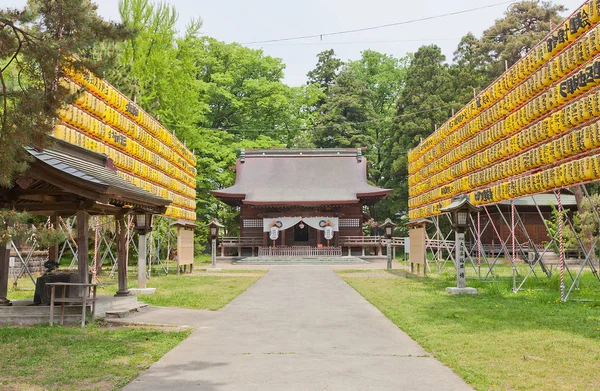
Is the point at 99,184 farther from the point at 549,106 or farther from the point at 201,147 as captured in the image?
the point at 201,147

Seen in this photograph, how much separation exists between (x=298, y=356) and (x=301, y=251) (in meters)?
29.0

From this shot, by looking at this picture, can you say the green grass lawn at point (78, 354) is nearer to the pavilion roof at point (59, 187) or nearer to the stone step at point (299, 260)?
the pavilion roof at point (59, 187)

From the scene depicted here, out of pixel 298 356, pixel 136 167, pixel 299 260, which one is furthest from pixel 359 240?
pixel 298 356

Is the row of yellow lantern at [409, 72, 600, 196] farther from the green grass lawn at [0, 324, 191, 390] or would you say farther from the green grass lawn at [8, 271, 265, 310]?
the green grass lawn at [0, 324, 191, 390]

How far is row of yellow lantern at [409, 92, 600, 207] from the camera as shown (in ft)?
36.3

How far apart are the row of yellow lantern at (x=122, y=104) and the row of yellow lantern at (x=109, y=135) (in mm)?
807

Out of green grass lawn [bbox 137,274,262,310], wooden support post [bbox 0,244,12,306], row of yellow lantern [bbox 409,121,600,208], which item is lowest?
green grass lawn [bbox 137,274,262,310]

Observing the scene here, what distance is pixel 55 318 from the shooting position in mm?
9430

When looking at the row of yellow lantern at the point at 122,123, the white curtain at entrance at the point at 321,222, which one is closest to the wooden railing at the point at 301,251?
the white curtain at entrance at the point at 321,222

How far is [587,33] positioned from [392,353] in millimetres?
8243

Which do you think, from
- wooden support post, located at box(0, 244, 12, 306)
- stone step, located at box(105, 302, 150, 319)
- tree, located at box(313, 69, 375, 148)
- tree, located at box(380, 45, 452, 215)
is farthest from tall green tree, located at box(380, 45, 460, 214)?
wooden support post, located at box(0, 244, 12, 306)

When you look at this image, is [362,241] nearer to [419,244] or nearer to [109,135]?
[419,244]

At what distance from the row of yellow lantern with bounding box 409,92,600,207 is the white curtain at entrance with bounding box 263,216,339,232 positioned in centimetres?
1520

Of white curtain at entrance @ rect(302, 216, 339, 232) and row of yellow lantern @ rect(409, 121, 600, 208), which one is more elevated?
row of yellow lantern @ rect(409, 121, 600, 208)
